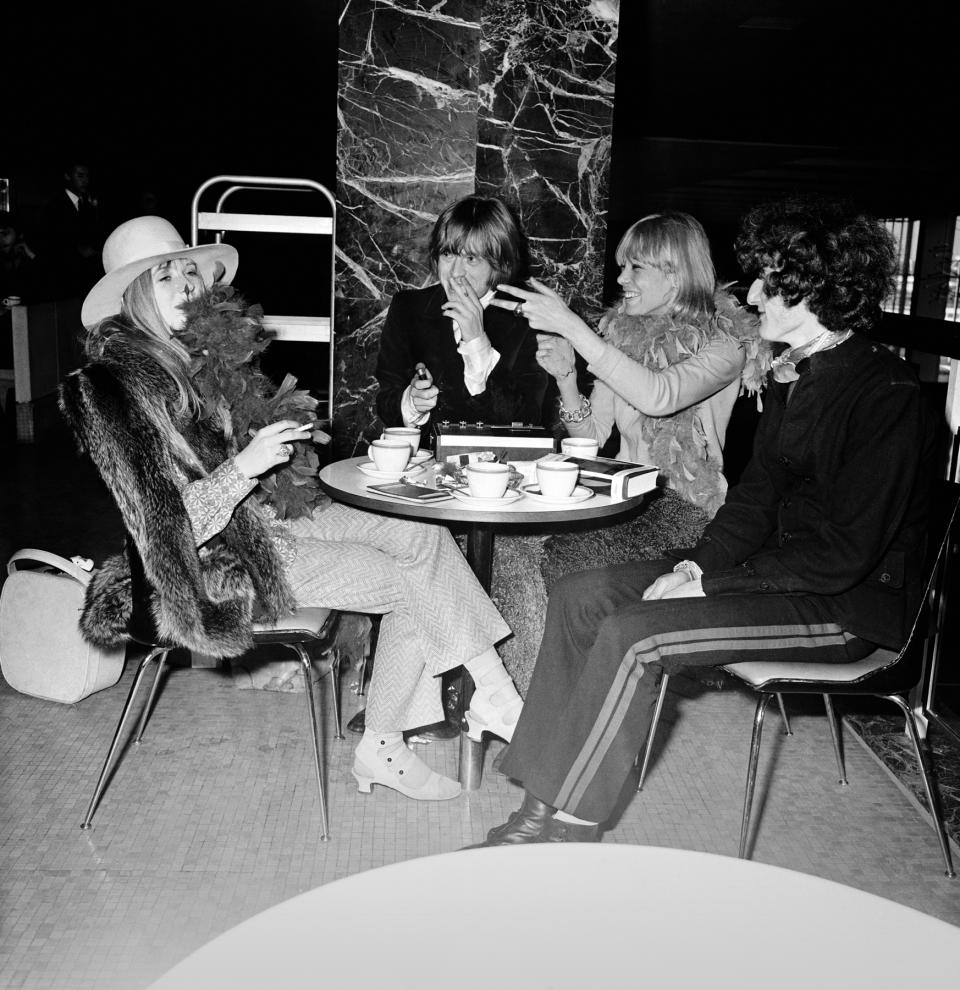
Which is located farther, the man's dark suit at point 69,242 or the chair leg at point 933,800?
the man's dark suit at point 69,242

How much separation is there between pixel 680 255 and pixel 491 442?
812mm

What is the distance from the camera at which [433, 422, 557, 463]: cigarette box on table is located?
8.43ft

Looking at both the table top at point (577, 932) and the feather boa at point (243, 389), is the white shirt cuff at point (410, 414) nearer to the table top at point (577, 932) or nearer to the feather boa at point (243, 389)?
the feather boa at point (243, 389)

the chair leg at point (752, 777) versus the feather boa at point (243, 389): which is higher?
the feather boa at point (243, 389)

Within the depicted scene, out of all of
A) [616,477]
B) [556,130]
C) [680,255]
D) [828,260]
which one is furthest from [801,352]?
[556,130]

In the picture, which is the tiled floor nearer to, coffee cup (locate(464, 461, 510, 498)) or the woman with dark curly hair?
the woman with dark curly hair

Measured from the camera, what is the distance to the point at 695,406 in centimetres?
297

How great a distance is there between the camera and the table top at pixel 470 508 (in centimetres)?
223

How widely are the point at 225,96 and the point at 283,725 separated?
11468mm

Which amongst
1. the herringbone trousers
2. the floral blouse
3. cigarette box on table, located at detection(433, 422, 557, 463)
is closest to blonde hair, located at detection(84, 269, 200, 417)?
the floral blouse

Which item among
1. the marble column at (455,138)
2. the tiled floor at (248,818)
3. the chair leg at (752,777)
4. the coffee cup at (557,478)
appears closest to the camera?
the tiled floor at (248,818)

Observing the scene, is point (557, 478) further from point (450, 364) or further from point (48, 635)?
point (48, 635)

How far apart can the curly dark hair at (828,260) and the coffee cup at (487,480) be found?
665 mm

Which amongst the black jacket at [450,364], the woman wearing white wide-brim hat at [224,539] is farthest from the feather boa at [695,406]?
the woman wearing white wide-brim hat at [224,539]
